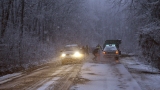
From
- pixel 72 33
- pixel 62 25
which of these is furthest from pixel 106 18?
pixel 62 25

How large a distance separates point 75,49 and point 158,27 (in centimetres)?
1047

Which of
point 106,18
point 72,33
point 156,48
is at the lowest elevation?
point 156,48

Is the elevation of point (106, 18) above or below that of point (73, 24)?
above

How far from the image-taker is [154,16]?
68.7ft

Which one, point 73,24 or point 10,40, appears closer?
point 10,40

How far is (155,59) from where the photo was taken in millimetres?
23312

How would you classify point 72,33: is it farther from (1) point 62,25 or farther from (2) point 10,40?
(2) point 10,40

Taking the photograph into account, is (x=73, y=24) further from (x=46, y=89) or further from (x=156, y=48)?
(x=46, y=89)

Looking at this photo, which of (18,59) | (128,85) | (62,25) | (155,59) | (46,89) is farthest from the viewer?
(62,25)

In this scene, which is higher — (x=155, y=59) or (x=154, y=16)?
(x=154, y=16)

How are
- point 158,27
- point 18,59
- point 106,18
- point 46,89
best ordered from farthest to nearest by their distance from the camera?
point 106,18, point 18,59, point 158,27, point 46,89

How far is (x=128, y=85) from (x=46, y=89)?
3.53 metres

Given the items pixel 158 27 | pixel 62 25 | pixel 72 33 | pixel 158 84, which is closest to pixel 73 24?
pixel 72 33

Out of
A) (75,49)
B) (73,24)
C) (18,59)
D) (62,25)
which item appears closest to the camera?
(18,59)
